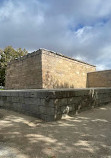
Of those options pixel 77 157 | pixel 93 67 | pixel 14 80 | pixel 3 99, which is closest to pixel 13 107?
pixel 3 99

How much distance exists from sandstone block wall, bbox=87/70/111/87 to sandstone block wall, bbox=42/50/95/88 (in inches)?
22.3

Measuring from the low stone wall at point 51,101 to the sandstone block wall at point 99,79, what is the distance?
5173 mm

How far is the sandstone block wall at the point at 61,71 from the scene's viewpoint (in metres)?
8.27

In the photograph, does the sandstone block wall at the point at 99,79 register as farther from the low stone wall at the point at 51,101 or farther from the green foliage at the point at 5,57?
the green foliage at the point at 5,57

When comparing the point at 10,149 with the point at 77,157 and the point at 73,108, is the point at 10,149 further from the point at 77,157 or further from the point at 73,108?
the point at 73,108

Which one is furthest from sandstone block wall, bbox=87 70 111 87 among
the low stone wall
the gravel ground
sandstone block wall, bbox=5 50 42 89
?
the gravel ground

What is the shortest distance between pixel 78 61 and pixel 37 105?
8256 millimetres

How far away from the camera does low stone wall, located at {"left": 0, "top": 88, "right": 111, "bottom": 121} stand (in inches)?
140

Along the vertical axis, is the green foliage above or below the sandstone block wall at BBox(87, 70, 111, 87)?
above

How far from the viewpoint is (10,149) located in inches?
78.4

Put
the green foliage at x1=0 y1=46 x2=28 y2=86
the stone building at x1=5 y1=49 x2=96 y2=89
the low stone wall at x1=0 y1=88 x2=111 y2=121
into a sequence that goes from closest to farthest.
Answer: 1. the low stone wall at x1=0 y1=88 x2=111 y2=121
2. the stone building at x1=5 y1=49 x2=96 y2=89
3. the green foliage at x1=0 y1=46 x2=28 y2=86

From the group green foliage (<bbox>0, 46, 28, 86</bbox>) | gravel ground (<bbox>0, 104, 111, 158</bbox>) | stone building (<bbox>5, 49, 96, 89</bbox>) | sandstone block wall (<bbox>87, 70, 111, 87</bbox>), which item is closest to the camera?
gravel ground (<bbox>0, 104, 111, 158</bbox>)

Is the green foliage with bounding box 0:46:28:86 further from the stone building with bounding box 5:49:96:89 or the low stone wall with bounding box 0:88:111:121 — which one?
the low stone wall with bounding box 0:88:111:121

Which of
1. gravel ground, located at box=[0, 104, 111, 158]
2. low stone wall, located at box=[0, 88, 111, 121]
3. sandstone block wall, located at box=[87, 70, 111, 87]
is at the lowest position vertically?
gravel ground, located at box=[0, 104, 111, 158]
